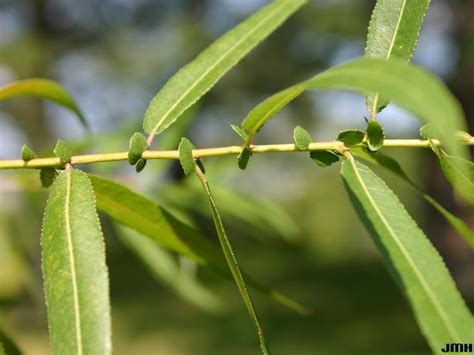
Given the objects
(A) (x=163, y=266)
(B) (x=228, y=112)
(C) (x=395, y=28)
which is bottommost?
(C) (x=395, y=28)

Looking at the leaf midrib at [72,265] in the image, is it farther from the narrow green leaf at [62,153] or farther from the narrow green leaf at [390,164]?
the narrow green leaf at [390,164]

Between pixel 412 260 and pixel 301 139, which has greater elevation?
pixel 301 139

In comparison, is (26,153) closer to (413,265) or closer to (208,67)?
(208,67)

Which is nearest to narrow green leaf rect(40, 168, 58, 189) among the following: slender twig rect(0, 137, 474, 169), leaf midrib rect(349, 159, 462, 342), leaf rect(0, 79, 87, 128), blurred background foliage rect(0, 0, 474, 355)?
slender twig rect(0, 137, 474, 169)

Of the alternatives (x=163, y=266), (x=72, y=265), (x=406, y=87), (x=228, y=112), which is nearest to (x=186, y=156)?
(x=72, y=265)

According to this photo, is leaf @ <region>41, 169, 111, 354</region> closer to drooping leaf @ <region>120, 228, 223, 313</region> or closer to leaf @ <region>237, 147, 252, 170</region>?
leaf @ <region>237, 147, 252, 170</region>

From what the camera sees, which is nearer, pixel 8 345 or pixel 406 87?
pixel 406 87
